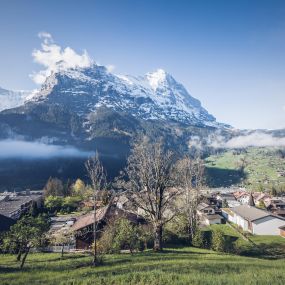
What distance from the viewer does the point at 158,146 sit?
1401 inches

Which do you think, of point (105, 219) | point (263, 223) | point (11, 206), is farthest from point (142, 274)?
point (11, 206)

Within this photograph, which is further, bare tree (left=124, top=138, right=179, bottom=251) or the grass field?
bare tree (left=124, top=138, right=179, bottom=251)

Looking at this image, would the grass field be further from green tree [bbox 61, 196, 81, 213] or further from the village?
green tree [bbox 61, 196, 81, 213]

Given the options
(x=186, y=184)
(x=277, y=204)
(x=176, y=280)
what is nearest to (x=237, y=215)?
(x=277, y=204)

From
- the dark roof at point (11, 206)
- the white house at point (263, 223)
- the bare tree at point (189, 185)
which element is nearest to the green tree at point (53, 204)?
Answer: the dark roof at point (11, 206)

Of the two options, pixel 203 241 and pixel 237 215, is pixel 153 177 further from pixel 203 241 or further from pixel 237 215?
pixel 237 215

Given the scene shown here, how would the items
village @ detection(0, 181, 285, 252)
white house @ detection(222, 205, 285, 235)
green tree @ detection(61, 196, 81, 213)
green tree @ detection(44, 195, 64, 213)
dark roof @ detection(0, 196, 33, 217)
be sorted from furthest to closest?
green tree @ detection(44, 195, 64, 213), green tree @ detection(61, 196, 81, 213), dark roof @ detection(0, 196, 33, 217), white house @ detection(222, 205, 285, 235), village @ detection(0, 181, 285, 252)

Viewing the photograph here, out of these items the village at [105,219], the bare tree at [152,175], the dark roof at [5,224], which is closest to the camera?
the bare tree at [152,175]

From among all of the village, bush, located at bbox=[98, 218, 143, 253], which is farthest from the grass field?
the village

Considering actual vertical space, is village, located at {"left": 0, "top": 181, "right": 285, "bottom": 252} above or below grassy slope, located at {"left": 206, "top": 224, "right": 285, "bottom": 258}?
above

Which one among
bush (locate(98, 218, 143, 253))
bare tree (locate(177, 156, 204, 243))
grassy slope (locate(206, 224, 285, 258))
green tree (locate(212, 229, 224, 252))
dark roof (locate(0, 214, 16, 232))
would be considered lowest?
grassy slope (locate(206, 224, 285, 258))

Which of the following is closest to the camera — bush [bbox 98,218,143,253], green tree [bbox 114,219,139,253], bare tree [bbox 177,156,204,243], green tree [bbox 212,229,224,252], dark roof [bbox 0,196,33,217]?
bush [bbox 98,218,143,253]

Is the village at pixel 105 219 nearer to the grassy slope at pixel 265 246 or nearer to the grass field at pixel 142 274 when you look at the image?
→ the grassy slope at pixel 265 246

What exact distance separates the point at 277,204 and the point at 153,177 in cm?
12466
